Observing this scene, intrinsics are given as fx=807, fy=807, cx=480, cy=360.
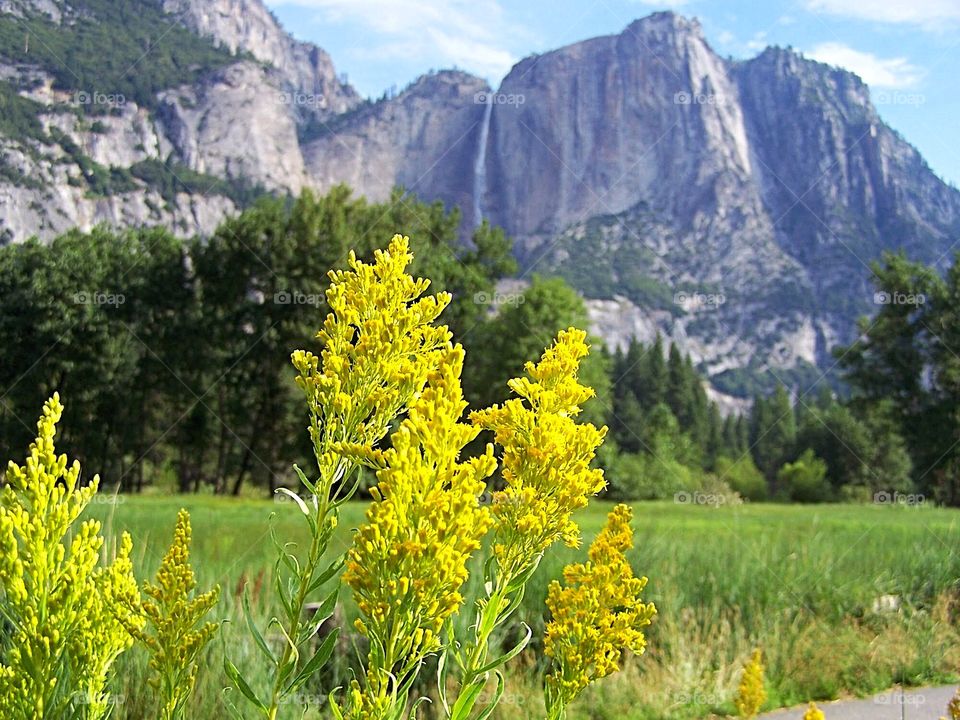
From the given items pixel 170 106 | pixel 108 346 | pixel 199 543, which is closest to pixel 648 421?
pixel 108 346

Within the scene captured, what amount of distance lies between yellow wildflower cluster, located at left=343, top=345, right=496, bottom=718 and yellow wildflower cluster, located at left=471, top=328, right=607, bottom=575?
0.38 metres

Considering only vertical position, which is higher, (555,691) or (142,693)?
(555,691)

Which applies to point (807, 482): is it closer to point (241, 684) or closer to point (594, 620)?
point (594, 620)

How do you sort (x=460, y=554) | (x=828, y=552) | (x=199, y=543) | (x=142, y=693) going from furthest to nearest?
(x=199, y=543) < (x=828, y=552) < (x=142, y=693) < (x=460, y=554)

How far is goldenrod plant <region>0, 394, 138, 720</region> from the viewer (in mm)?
1936

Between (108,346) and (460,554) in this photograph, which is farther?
(108,346)

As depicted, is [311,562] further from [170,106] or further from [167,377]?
[170,106]

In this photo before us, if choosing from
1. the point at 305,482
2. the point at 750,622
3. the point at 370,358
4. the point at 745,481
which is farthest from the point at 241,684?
the point at 745,481

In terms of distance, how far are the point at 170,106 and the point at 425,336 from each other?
20905 cm

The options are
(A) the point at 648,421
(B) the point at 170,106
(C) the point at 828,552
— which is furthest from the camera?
(B) the point at 170,106

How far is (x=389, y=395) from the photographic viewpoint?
1.77 meters

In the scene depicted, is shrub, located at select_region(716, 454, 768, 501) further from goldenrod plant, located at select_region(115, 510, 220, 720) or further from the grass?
goldenrod plant, located at select_region(115, 510, 220, 720)

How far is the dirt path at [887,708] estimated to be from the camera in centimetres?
776

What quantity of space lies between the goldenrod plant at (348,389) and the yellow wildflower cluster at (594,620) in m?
0.80
